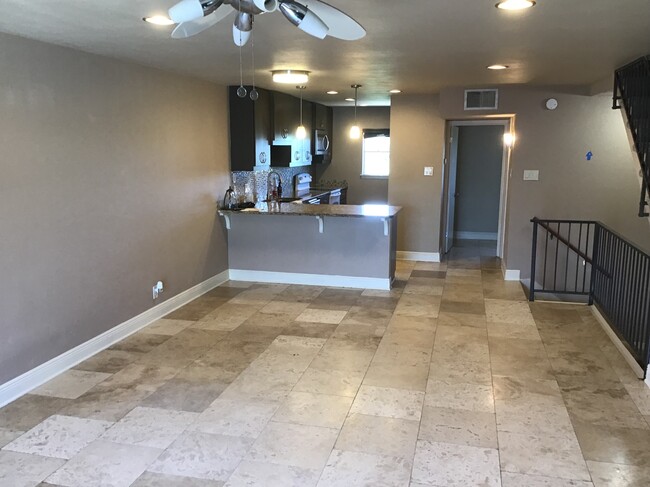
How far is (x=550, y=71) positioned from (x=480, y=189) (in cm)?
489

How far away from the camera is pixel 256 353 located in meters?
4.09

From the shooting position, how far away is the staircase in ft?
13.5

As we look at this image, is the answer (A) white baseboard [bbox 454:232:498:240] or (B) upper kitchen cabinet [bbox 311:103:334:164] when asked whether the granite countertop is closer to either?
(B) upper kitchen cabinet [bbox 311:103:334:164]

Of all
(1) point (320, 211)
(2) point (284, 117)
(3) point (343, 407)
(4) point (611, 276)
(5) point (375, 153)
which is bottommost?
(3) point (343, 407)

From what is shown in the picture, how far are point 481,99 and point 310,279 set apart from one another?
2935 mm

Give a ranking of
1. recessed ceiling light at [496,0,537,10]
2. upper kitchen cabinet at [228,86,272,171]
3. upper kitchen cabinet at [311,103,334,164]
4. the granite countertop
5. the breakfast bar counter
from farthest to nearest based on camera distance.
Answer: upper kitchen cabinet at [311,103,334,164] → upper kitchen cabinet at [228,86,272,171] → the breakfast bar counter → the granite countertop → recessed ceiling light at [496,0,537,10]

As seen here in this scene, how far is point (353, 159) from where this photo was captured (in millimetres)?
9555

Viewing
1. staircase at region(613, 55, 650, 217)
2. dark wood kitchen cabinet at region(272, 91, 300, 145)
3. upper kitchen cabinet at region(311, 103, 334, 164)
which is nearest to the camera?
staircase at region(613, 55, 650, 217)

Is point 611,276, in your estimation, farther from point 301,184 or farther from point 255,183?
point 301,184

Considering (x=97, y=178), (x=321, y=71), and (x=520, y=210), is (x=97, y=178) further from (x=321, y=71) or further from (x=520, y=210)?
(x=520, y=210)

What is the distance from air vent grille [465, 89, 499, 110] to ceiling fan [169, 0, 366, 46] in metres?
4.35

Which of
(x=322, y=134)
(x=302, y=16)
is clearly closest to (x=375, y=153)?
(x=322, y=134)

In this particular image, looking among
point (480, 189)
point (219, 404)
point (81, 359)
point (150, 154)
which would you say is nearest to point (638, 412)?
point (219, 404)

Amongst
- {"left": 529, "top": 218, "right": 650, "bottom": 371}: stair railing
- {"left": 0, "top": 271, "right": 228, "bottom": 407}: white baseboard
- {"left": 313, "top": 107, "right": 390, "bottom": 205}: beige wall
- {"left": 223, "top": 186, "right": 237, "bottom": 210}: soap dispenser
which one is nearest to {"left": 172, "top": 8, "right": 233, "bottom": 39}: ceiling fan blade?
{"left": 0, "top": 271, "right": 228, "bottom": 407}: white baseboard
